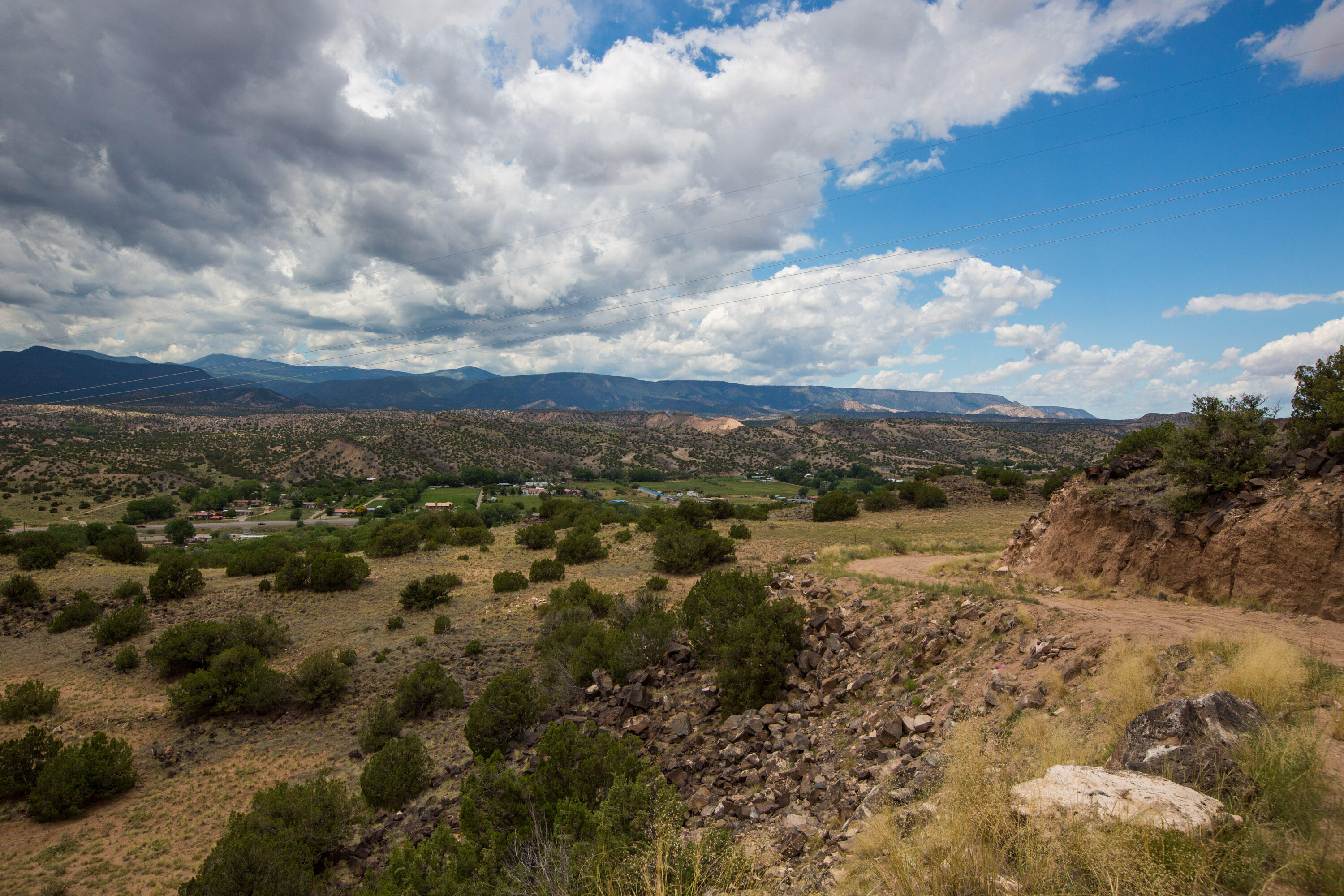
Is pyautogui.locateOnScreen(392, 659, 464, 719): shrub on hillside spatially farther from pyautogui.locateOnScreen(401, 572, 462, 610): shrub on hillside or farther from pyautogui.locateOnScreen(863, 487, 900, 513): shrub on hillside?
pyautogui.locateOnScreen(863, 487, 900, 513): shrub on hillside

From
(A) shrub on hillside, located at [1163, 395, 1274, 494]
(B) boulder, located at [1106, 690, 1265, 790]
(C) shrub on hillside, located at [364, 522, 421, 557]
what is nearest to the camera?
(B) boulder, located at [1106, 690, 1265, 790]

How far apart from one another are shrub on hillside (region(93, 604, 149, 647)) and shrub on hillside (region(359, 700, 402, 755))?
48.5 feet

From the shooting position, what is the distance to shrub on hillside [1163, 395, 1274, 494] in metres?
14.0

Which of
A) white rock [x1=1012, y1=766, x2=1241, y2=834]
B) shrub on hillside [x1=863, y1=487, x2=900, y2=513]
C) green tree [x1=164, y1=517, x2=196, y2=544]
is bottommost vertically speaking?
green tree [x1=164, y1=517, x2=196, y2=544]

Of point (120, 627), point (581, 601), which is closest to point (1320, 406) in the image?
point (581, 601)

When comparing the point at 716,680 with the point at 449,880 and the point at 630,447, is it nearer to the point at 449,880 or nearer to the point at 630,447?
the point at 449,880

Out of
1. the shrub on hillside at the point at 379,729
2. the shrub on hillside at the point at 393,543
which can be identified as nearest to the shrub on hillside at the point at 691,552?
the shrub on hillside at the point at 379,729

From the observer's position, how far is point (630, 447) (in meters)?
156

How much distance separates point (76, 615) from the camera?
84.5ft

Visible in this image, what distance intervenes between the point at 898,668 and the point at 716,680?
4715 mm

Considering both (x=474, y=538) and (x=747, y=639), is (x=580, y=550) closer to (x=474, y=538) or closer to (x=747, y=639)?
(x=474, y=538)

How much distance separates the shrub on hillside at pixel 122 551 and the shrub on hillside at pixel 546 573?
29304 mm

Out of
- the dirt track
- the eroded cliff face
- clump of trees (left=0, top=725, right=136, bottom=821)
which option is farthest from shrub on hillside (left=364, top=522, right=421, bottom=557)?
the dirt track

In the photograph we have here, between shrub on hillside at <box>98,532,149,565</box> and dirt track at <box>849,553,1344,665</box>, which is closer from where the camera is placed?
dirt track at <box>849,553,1344,665</box>
